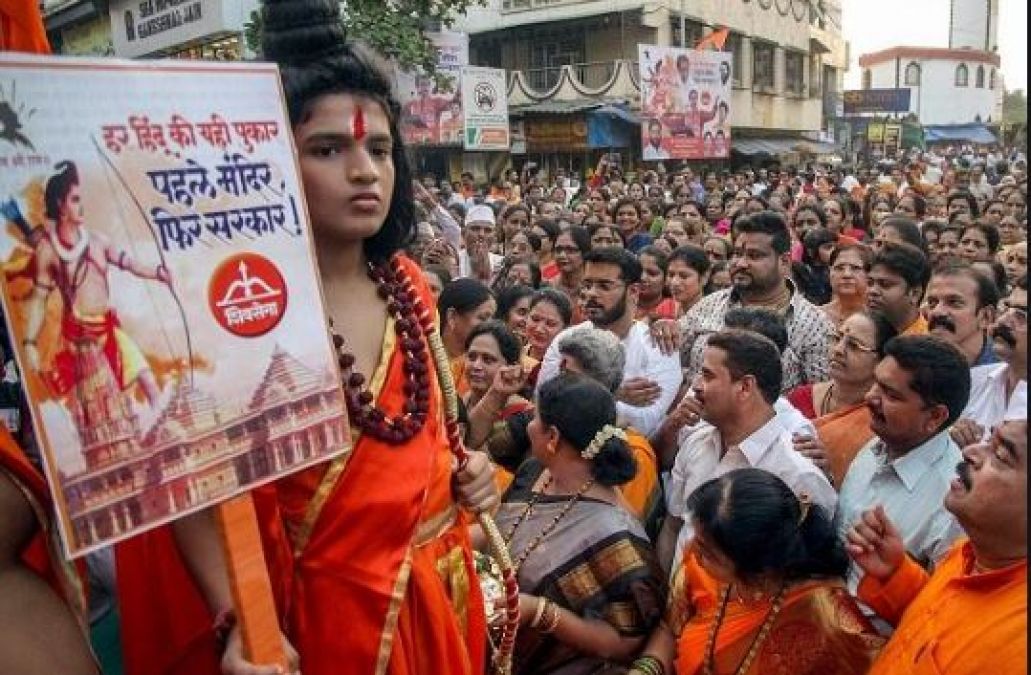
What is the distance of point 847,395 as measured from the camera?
328cm

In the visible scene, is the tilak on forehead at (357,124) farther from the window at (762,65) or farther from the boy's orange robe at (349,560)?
the window at (762,65)

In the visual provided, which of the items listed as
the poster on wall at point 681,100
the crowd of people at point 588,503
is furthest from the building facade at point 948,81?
the crowd of people at point 588,503

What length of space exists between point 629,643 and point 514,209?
750cm

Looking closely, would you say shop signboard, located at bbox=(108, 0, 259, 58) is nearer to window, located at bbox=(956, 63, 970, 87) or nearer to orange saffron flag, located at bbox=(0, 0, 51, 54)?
orange saffron flag, located at bbox=(0, 0, 51, 54)

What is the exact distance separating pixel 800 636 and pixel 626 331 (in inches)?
94.0

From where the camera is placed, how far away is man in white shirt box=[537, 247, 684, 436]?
3660 millimetres

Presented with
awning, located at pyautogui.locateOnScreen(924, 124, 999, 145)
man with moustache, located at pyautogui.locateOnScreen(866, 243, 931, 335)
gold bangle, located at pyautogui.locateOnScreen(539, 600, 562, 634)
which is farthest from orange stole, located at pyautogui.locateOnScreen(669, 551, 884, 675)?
awning, located at pyautogui.locateOnScreen(924, 124, 999, 145)

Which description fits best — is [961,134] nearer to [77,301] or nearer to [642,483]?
[642,483]

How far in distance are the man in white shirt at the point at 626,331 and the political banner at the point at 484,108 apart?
922 cm

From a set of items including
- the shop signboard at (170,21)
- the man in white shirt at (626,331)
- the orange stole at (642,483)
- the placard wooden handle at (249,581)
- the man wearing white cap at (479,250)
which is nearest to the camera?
the placard wooden handle at (249,581)

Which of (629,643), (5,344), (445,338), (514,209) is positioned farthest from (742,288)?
(514,209)

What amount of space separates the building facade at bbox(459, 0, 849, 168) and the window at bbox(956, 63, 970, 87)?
34.3 meters

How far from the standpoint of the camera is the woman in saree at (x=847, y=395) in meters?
3.00

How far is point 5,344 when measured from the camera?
1433 mm
